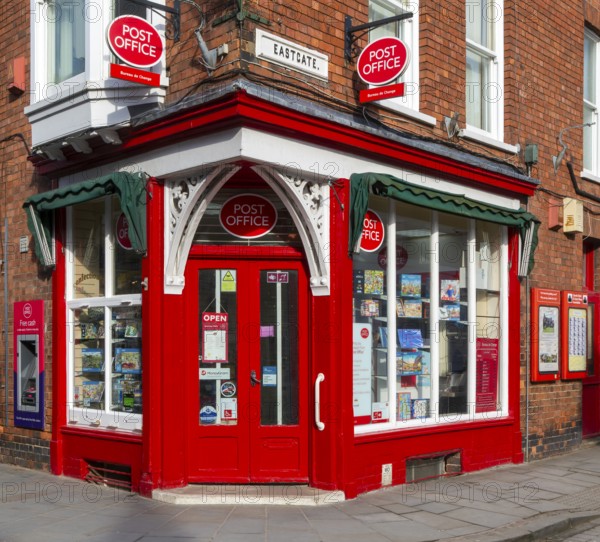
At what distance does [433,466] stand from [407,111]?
161 inches

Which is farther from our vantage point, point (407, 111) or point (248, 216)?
point (407, 111)

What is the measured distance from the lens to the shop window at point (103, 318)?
29.1ft

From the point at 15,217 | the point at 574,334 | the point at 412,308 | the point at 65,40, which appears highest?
Result: the point at 65,40

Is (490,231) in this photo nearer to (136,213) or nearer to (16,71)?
(136,213)

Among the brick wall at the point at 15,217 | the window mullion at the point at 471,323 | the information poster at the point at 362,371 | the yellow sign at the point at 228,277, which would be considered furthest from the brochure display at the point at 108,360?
the window mullion at the point at 471,323

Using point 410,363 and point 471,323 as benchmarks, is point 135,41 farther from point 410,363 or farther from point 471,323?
point 471,323

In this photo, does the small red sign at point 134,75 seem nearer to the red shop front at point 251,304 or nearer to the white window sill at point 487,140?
the red shop front at point 251,304

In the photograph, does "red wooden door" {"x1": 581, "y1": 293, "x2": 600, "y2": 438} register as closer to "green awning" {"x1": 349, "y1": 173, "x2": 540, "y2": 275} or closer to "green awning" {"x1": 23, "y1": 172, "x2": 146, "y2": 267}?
"green awning" {"x1": 349, "y1": 173, "x2": 540, "y2": 275}

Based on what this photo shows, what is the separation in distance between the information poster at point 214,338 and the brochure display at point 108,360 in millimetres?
731

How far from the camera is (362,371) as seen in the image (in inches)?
353

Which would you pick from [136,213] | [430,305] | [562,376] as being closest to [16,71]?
[136,213]

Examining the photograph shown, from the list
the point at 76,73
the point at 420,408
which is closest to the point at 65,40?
the point at 76,73

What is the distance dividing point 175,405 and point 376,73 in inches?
154

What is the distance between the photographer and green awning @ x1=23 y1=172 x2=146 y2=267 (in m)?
8.26
